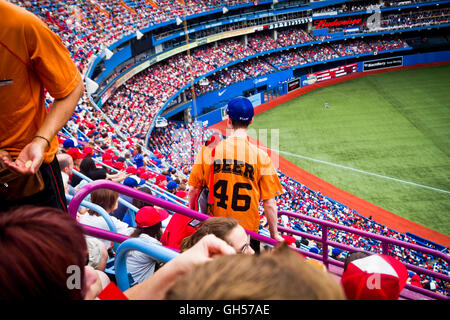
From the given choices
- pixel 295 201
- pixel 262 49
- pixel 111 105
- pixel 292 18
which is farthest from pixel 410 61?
pixel 111 105

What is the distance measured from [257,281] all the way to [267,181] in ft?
8.23

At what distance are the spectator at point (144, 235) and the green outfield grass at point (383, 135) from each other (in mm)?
17285

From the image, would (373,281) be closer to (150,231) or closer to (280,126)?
(150,231)

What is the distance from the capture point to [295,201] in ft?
58.0

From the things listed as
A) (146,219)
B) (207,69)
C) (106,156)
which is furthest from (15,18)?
(207,69)

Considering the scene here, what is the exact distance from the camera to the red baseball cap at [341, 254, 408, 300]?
6.98ft

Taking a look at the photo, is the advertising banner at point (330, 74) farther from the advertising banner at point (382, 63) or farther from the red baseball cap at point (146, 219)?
the red baseball cap at point (146, 219)

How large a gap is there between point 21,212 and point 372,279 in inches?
78.4

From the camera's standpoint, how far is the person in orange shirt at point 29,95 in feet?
5.42

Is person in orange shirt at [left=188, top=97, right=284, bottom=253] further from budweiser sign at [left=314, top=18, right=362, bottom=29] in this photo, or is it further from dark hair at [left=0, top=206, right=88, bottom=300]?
budweiser sign at [left=314, top=18, right=362, bottom=29]

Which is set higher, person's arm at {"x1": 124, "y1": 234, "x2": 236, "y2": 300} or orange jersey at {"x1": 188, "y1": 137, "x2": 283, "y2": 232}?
person's arm at {"x1": 124, "y1": 234, "x2": 236, "y2": 300}

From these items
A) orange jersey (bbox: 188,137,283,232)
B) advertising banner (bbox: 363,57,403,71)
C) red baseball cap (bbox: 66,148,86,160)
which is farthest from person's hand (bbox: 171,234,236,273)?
advertising banner (bbox: 363,57,403,71)

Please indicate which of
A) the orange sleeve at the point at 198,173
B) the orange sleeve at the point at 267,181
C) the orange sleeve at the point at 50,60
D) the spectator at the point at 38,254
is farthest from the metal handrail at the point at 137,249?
the orange sleeve at the point at 267,181
